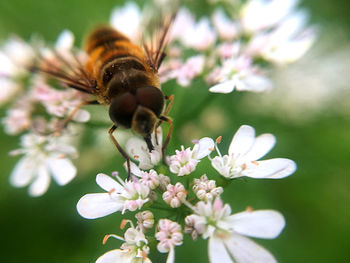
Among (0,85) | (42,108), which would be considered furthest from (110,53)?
(0,85)

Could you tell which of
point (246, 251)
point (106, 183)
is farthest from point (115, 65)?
point (246, 251)

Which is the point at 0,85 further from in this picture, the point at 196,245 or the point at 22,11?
the point at 196,245

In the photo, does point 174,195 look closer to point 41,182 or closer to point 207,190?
point 207,190

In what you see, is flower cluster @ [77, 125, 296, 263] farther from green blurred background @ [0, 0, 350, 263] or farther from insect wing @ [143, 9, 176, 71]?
green blurred background @ [0, 0, 350, 263]

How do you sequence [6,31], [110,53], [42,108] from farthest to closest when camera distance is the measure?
[6,31], [42,108], [110,53]

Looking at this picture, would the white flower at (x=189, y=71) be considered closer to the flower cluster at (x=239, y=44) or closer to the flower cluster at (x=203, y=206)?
the flower cluster at (x=239, y=44)

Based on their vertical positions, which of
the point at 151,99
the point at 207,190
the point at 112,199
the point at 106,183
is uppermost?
the point at 151,99
